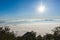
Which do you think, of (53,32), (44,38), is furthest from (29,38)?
(53,32)

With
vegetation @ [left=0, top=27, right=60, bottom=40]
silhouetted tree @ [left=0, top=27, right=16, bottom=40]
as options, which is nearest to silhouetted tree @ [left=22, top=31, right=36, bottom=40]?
vegetation @ [left=0, top=27, right=60, bottom=40]

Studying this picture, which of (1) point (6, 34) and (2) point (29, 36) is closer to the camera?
(1) point (6, 34)

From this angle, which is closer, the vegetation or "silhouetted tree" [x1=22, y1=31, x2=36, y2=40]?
the vegetation

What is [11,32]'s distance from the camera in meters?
27.6

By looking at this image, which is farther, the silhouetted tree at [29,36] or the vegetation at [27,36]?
the silhouetted tree at [29,36]

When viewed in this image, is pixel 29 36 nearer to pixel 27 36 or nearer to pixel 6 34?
pixel 27 36

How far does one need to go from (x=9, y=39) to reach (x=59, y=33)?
36.2ft

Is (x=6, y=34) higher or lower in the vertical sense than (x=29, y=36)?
higher

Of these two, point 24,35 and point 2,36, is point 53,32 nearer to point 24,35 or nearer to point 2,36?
point 24,35

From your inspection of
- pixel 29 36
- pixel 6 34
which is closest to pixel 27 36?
pixel 29 36

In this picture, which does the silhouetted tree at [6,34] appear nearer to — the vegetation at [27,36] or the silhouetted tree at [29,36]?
the vegetation at [27,36]

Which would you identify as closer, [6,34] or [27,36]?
[6,34]

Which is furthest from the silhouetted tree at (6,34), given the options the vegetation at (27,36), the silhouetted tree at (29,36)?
the silhouetted tree at (29,36)

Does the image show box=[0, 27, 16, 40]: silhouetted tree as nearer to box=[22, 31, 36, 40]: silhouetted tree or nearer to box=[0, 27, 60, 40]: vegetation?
box=[0, 27, 60, 40]: vegetation
